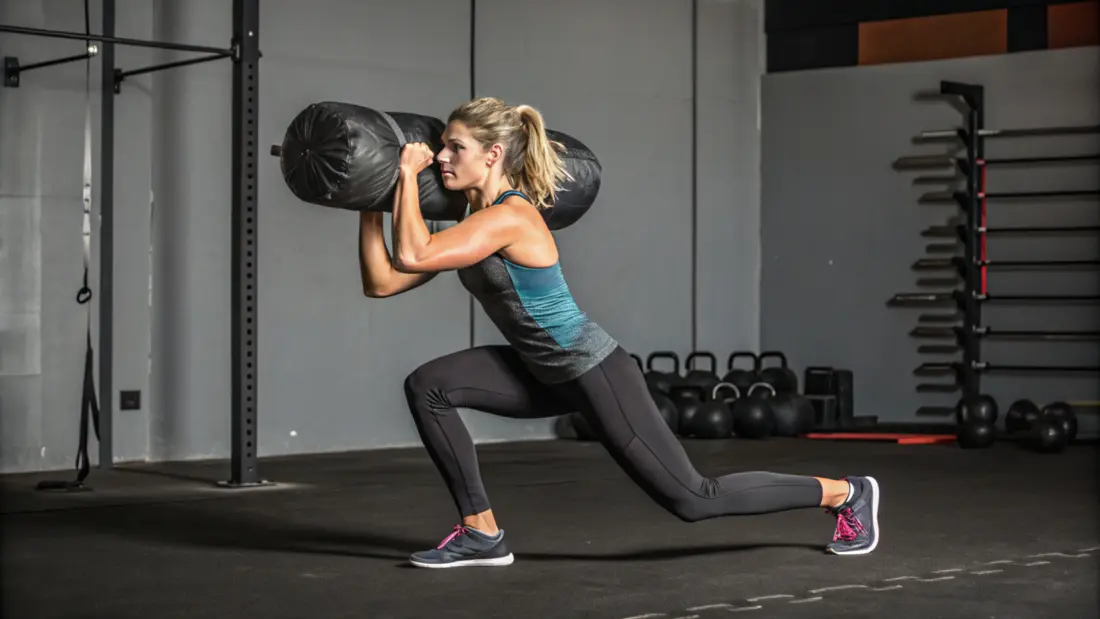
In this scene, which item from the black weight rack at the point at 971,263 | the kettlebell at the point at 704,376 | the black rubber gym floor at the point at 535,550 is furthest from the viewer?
the black weight rack at the point at 971,263

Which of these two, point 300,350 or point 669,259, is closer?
point 300,350

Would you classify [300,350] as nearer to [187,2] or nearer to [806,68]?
[187,2]

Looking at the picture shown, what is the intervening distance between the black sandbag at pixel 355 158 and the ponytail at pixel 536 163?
0.18m

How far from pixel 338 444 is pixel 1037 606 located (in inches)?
169

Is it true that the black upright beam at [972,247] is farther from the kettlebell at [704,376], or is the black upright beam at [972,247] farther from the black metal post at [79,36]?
the black metal post at [79,36]

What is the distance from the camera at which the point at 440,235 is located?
3.10 meters

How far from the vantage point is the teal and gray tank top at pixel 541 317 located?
3.19 m

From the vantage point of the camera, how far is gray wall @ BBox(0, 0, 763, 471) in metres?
5.80

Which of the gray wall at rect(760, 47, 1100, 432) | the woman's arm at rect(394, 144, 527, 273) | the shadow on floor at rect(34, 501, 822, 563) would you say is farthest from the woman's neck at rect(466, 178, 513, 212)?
the gray wall at rect(760, 47, 1100, 432)

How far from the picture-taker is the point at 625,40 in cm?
811

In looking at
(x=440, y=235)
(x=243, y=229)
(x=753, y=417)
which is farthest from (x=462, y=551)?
(x=753, y=417)

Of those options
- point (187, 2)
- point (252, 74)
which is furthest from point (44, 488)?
point (187, 2)

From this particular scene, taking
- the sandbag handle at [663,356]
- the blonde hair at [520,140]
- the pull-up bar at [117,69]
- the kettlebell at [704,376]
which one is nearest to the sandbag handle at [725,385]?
the kettlebell at [704,376]

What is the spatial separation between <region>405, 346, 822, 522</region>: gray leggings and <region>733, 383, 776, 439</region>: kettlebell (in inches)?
154
